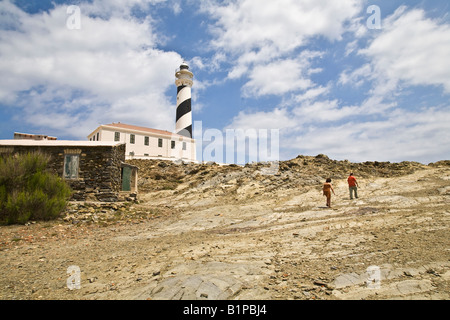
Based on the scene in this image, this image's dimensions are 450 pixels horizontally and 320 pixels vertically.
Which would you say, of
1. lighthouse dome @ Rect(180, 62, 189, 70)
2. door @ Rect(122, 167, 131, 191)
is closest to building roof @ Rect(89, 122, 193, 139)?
lighthouse dome @ Rect(180, 62, 189, 70)

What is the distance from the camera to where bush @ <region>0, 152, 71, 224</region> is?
10492mm

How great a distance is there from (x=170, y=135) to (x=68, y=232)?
32.2 meters

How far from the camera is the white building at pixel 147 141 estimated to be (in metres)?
34.9

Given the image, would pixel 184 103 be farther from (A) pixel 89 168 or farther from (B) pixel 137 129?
(A) pixel 89 168

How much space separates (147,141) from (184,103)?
930 cm

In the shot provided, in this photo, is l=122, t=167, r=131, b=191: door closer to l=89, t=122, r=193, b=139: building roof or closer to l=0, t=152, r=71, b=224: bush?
l=0, t=152, r=71, b=224: bush

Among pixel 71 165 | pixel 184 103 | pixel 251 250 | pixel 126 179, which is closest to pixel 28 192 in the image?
pixel 71 165

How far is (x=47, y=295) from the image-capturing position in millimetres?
4477

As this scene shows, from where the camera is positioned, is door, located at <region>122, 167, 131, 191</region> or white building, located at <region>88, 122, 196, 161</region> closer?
door, located at <region>122, 167, 131, 191</region>

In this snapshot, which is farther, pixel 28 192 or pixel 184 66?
pixel 184 66

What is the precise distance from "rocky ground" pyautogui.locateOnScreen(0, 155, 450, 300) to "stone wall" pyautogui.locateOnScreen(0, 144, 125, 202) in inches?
62.3

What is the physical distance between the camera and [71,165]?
50.1 ft
